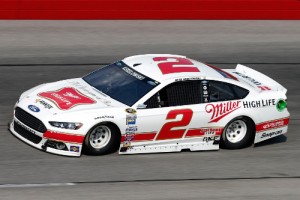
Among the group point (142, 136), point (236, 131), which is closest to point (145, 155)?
point (142, 136)

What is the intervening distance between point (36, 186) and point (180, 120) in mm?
2808

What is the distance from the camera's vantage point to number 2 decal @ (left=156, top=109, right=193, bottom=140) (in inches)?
497

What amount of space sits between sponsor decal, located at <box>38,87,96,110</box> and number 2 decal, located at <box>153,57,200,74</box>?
55.4 inches

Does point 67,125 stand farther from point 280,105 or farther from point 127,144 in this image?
point 280,105

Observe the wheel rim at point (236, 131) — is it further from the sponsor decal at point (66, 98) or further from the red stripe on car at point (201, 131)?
the sponsor decal at point (66, 98)

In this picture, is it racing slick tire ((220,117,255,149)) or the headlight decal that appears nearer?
the headlight decal

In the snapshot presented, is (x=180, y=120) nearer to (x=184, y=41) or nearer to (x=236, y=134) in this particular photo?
(x=236, y=134)

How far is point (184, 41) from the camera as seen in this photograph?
2014cm

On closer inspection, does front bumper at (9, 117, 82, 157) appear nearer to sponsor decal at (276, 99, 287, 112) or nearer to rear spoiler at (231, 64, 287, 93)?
rear spoiler at (231, 64, 287, 93)

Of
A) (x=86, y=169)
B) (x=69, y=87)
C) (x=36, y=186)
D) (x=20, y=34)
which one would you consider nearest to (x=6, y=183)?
(x=36, y=186)

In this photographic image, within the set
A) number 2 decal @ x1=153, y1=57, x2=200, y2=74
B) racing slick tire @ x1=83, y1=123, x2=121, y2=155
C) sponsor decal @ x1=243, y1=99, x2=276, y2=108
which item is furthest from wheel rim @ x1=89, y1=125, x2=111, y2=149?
sponsor decal @ x1=243, y1=99, x2=276, y2=108

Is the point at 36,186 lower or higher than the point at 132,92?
lower

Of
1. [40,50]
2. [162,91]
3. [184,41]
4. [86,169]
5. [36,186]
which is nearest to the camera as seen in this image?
[36,186]

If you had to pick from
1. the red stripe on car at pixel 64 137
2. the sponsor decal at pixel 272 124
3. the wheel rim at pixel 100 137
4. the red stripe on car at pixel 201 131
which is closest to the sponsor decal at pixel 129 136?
the wheel rim at pixel 100 137
